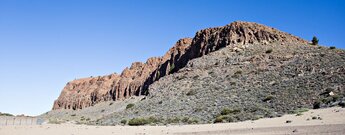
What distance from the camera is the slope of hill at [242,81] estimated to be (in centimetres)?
3525

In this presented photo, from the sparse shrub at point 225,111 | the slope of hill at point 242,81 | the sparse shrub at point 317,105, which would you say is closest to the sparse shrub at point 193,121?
the slope of hill at point 242,81

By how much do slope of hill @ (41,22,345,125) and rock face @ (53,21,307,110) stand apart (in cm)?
27

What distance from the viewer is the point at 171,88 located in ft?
192

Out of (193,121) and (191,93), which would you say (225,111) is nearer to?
(193,121)

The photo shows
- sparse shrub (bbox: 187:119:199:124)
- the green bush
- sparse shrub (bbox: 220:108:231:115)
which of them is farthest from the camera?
sparse shrub (bbox: 220:108:231:115)

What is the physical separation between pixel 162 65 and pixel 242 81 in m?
48.1

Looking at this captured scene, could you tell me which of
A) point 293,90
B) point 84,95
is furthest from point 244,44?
point 84,95

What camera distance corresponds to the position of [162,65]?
3757 inches

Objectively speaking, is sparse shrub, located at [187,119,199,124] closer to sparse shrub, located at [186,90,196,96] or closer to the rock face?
sparse shrub, located at [186,90,196,96]

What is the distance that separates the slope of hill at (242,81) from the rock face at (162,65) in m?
0.27

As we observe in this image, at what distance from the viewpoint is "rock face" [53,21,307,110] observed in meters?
67.8

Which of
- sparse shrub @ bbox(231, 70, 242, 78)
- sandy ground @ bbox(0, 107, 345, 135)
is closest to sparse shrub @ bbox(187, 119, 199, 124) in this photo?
sandy ground @ bbox(0, 107, 345, 135)

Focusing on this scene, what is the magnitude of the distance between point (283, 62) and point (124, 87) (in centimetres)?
7296

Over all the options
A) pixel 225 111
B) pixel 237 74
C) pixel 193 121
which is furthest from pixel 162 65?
pixel 193 121
